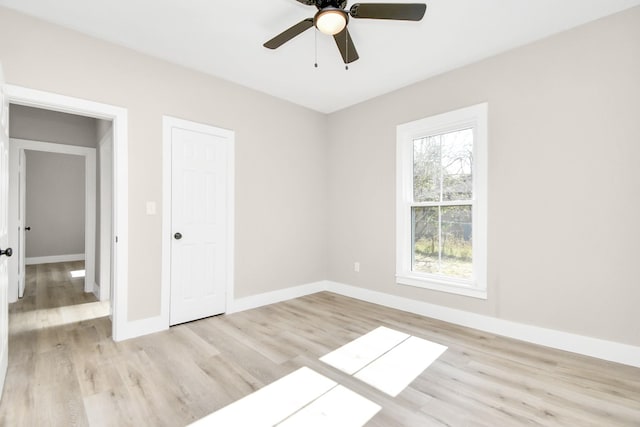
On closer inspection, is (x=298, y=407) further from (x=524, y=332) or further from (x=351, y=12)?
(x=351, y=12)

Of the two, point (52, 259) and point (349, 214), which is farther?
point (52, 259)

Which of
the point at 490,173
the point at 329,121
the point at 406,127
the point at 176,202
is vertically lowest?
the point at 176,202

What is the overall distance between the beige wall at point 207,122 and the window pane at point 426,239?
1.54 meters

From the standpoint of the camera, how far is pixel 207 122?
353cm

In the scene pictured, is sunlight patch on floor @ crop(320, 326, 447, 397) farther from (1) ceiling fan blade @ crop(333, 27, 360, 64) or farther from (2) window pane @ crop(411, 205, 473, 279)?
(1) ceiling fan blade @ crop(333, 27, 360, 64)

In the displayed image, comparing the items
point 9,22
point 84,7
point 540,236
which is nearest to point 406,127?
point 540,236

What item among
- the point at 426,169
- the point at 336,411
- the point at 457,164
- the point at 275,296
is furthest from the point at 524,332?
the point at 275,296

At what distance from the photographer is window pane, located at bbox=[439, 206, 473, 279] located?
10.9 ft

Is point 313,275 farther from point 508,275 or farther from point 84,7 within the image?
point 84,7

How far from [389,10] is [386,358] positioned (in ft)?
8.40

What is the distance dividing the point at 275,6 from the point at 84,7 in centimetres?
149

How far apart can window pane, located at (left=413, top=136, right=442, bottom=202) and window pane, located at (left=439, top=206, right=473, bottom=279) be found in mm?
267

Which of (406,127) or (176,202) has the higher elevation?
(406,127)

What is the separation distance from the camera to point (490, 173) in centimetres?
310
